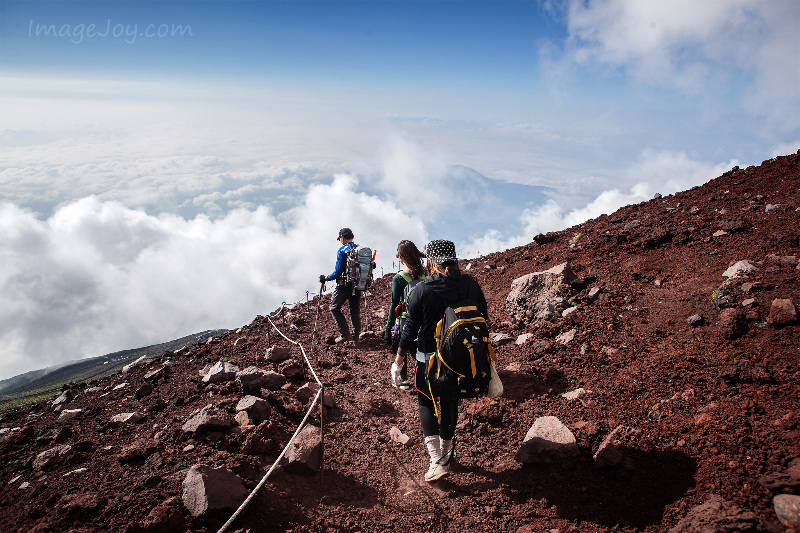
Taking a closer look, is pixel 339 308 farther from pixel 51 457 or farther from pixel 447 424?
pixel 51 457

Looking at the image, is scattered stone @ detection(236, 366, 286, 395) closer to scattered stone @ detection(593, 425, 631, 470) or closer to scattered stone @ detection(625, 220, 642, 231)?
scattered stone @ detection(593, 425, 631, 470)

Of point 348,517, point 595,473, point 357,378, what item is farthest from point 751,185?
point 348,517

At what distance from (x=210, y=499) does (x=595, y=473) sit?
148 inches

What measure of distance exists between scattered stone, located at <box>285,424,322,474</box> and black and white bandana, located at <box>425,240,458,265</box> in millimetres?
2403

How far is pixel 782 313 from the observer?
5215 millimetres

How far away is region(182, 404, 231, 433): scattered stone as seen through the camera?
5.04 meters

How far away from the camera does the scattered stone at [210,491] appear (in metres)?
3.69

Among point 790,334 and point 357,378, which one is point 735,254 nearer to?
point 790,334

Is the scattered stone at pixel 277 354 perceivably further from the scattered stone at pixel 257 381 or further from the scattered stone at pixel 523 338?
the scattered stone at pixel 523 338

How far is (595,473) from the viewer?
170 inches

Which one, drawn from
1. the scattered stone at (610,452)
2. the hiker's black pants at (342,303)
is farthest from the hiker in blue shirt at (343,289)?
the scattered stone at (610,452)

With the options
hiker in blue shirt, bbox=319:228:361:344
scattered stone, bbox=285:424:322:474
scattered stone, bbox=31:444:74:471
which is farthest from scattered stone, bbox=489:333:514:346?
scattered stone, bbox=31:444:74:471

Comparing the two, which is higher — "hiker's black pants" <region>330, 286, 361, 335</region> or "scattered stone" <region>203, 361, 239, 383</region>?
"hiker's black pants" <region>330, 286, 361, 335</region>

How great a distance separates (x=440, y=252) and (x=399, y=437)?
2.82 m
